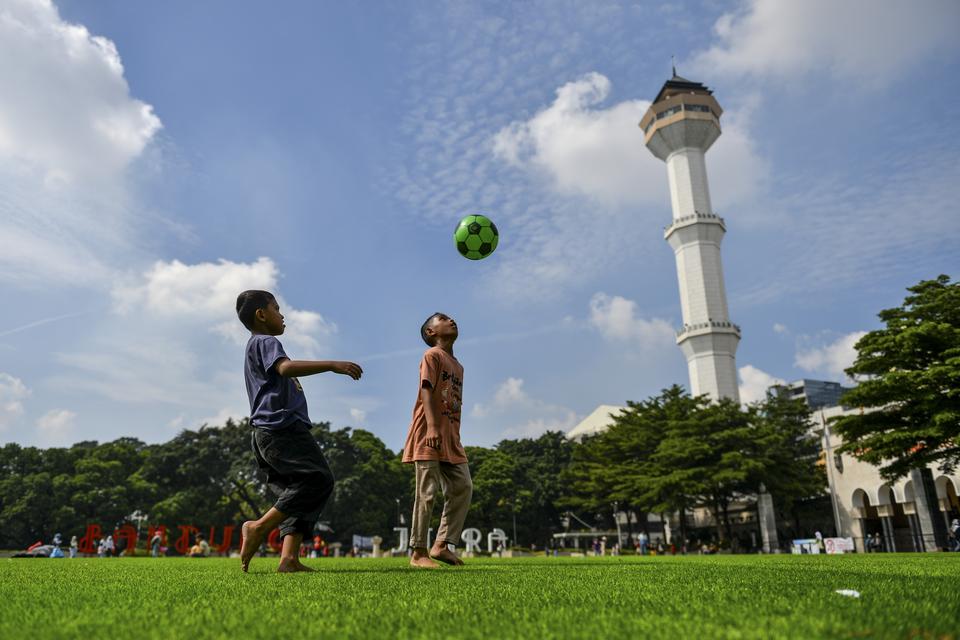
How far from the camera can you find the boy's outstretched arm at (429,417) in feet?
18.6

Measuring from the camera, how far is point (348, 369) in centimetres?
440

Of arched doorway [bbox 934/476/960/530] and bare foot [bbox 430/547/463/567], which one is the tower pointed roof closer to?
arched doorway [bbox 934/476/960/530]

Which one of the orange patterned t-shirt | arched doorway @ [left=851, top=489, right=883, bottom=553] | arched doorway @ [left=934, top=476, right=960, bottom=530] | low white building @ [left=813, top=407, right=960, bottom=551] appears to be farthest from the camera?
arched doorway @ [left=851, top=489, right=883, bottom=553]

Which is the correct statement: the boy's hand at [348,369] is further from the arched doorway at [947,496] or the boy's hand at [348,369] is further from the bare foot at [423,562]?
the arched doorway at [947,496]

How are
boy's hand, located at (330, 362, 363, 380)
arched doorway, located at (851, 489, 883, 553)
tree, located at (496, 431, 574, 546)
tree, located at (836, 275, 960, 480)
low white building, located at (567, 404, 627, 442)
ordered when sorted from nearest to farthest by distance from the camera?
boy's hand, located at (330, 362, 363, 380)
tree, located at (836, 275, 960, 480)
arched doorway, located at (851, 489, 883, 553)
tree, located at (496, 431, 574, 546)
low white building, located at (567, 404, 627, 442)

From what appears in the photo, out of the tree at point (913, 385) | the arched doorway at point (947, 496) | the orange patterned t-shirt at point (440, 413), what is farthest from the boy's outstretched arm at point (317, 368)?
the arched doorway at point (947, 496)

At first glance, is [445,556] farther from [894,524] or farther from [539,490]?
[539,490]

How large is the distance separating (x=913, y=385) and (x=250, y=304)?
23.4 m

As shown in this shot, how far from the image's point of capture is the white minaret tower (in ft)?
201

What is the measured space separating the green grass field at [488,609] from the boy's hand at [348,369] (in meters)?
1.35

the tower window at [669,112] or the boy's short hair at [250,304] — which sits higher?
the tower window at [669,112]

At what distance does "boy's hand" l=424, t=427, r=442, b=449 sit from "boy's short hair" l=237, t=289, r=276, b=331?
5.47 ft

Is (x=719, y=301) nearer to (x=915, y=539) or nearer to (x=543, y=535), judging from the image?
(x=543, y=535)

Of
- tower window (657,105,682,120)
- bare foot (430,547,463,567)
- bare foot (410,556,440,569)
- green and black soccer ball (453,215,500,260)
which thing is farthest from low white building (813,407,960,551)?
tower window (657,105,682,120)
